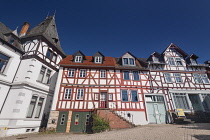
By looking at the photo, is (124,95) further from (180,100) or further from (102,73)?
(180,100)

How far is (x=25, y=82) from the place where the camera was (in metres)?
11.5

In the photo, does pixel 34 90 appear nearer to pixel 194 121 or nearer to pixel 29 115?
pixel 29 115

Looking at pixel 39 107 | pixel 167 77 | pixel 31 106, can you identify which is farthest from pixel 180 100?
pixel 31 106

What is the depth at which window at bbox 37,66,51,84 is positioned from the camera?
13.7 metres

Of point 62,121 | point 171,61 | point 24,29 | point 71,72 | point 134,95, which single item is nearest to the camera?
point 62,121

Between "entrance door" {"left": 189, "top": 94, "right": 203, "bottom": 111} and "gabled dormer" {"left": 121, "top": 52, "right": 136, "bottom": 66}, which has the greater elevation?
"gabled dormer" {"left": 121, "top": 52, "right": 136, "bottom": 66}

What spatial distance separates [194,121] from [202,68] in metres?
9.82

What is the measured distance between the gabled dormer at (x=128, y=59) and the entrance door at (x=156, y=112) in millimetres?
6567

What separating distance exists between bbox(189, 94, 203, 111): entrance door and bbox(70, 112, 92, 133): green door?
14.6 meters

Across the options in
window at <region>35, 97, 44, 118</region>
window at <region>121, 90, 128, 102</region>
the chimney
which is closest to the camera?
window at <region>35, 97, 44, 118</region>

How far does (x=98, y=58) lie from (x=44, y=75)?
8035 millimetres

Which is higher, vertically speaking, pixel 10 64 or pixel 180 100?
pixel 10 64

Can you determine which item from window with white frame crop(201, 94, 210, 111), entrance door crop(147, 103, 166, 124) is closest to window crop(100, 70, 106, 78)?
entrance door crop(147, 103, 166, 124)

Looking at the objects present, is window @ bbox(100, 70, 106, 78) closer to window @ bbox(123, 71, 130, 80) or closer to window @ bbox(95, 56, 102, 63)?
window @ bbox(95, 56, 102, 63)
